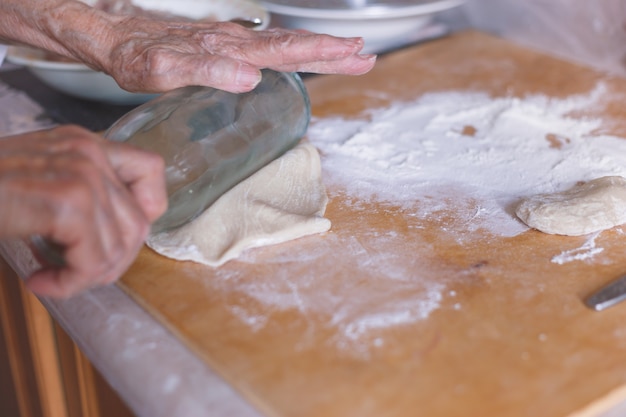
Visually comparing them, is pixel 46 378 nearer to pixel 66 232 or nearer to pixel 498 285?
pixel 66 232

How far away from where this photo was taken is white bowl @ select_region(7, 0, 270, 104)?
1.14m

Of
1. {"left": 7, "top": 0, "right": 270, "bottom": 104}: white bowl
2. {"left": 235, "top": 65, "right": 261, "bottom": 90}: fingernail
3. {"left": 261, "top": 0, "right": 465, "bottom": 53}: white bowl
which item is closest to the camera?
{"left": 235, "top": 65, "right": 261, "bottom": 90}: fingernail

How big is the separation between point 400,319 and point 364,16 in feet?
2.59

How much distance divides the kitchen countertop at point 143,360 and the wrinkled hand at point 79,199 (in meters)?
0.08

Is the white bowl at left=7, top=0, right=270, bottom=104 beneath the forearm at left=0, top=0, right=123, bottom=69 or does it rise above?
beneath

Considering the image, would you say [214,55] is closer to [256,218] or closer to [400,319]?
[256,218]

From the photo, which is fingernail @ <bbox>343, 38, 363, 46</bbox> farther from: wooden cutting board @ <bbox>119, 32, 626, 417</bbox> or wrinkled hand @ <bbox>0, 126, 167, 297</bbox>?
wrinkled hand @ <bbox>0, 126, 167, 297</bbox>

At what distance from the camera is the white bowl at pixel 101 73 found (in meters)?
1.14

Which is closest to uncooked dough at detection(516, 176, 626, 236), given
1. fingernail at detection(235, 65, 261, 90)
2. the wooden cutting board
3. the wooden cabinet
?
the wooden cutting board

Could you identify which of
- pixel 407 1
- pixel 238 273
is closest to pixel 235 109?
pixel 238 273

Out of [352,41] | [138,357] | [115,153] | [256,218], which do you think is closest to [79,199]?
[115,153]

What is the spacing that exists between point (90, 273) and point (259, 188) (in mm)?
329

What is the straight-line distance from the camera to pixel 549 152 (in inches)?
42.7

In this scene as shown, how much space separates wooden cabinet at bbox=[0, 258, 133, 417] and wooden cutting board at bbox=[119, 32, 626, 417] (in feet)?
0.73
